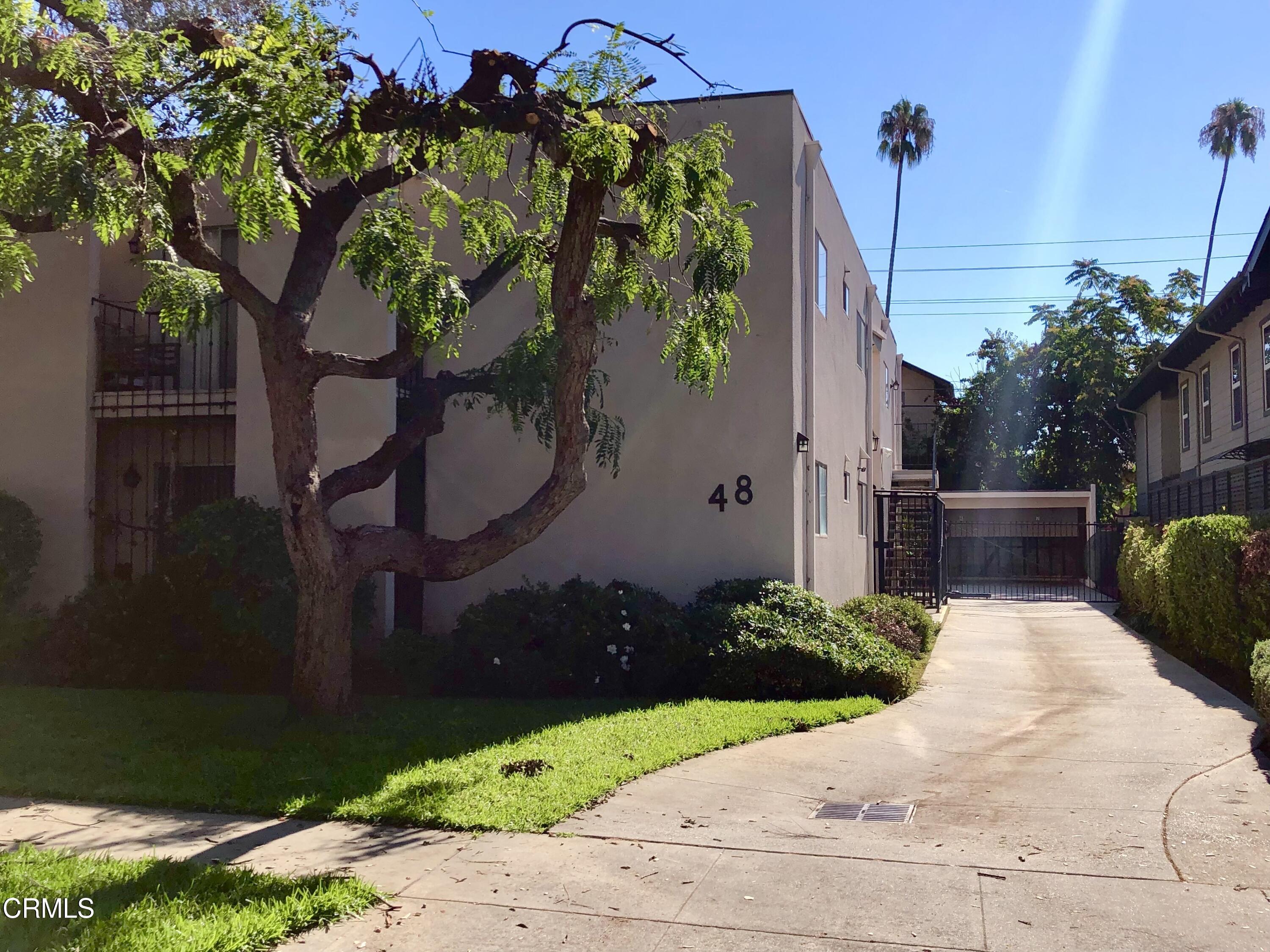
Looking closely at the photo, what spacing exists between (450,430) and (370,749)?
5.68 m

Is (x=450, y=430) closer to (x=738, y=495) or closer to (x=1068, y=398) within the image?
(x=738, y=495)

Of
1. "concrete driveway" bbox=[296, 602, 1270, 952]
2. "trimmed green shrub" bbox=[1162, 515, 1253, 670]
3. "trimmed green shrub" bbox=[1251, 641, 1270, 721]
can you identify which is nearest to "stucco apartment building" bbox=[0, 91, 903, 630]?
"concrete driveway" bbox=[296, 602, 1270, 952]

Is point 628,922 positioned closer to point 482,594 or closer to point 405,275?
point 405,275

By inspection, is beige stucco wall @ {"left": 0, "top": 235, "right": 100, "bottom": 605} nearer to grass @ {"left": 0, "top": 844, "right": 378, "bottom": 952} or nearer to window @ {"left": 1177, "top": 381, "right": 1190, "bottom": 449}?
grass @ {"left": 0, "top": 844, "right": 378, "bottom": 952}

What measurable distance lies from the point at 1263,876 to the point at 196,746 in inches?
270

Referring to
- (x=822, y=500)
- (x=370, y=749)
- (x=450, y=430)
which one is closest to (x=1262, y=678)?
(x=370, y=749)

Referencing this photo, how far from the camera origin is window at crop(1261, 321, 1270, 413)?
661 inches

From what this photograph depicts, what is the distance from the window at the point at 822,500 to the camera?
45.9 feet

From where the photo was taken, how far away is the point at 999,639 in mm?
16953

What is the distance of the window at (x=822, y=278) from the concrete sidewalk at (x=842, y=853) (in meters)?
6.85

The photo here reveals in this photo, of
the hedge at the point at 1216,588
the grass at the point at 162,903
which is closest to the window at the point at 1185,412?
the hedge at the point at 1216,588

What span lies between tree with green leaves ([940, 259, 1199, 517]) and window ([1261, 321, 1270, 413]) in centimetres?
1881

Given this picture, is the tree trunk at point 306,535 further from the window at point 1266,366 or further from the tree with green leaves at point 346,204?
the window at point 1266,366

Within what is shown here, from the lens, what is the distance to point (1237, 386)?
1886 cm
